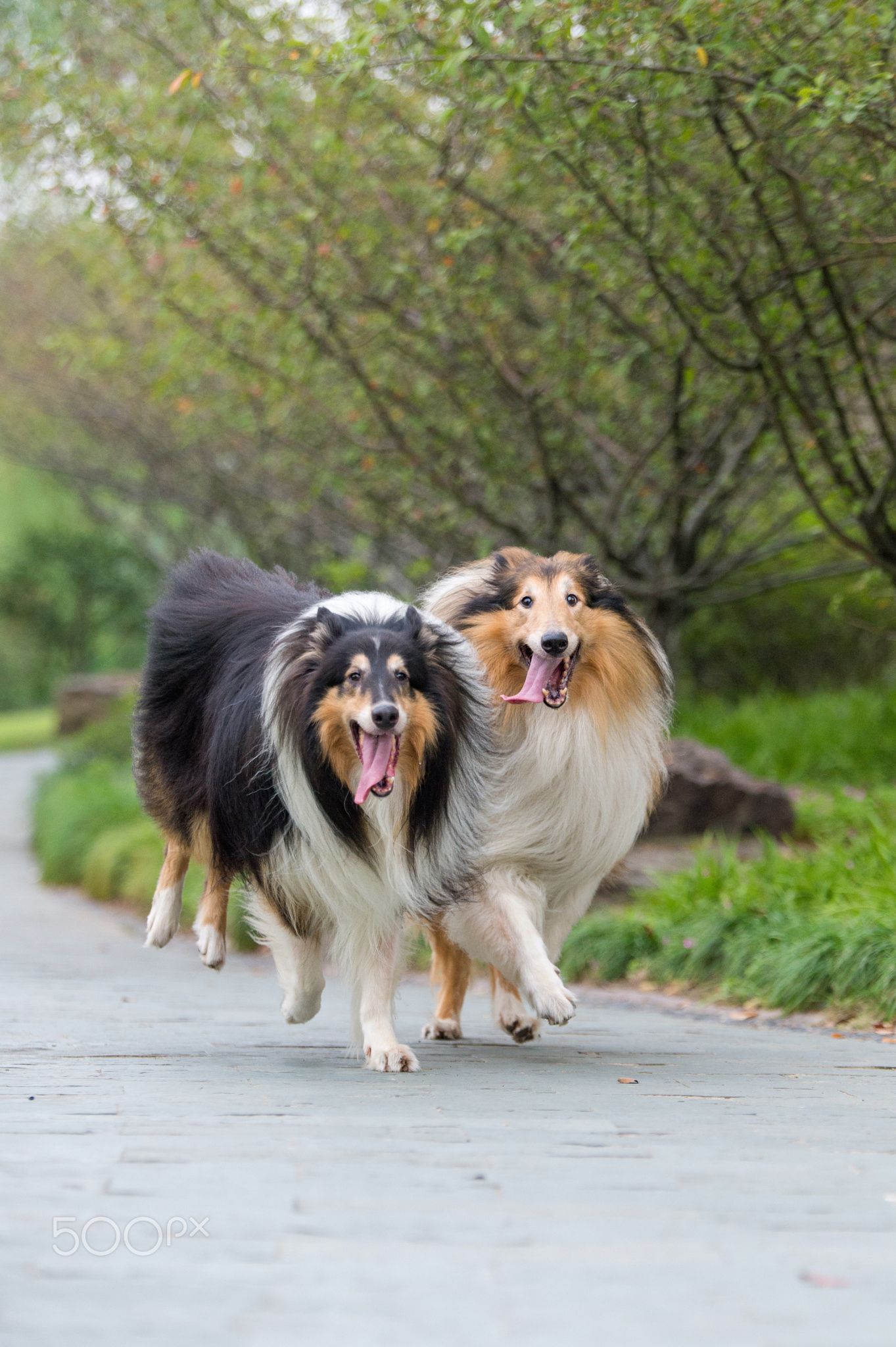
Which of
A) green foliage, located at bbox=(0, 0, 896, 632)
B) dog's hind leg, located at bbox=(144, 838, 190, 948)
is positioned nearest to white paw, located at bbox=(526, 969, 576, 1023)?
dog's hind leg, located at bbox=(144, 838, 190, 948)

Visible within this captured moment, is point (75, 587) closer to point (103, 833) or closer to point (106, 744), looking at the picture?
point (106, 744)

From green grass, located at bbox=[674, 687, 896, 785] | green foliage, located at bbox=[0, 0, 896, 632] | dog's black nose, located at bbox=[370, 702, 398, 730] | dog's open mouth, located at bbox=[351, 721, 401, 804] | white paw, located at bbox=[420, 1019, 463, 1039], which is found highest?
green foliage, located at bbox=[0, 0, 896, 632]

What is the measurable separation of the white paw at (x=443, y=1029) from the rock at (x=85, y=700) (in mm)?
16114

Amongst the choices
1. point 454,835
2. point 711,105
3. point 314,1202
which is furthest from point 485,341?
point 314,1202

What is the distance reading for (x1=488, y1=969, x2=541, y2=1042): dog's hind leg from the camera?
588 cm

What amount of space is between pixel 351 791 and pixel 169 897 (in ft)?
4.76

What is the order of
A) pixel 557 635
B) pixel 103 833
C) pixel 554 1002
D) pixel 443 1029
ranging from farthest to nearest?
pixel 103 833, pixel 443 1029, pixel 557 635, pixel 554 1002

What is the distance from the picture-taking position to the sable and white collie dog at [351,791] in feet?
16.1

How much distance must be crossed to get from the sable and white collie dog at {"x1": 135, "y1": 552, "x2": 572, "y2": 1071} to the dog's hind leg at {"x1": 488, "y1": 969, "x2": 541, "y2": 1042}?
1.62 ft

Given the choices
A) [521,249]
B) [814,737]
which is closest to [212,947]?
[521,249]

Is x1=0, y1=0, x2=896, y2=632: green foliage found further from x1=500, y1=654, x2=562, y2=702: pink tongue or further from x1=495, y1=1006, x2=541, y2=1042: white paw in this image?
x1=495, y1=1006, x2=541, y2=1042: white paw

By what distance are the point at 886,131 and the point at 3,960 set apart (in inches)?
248

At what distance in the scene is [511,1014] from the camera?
234 inches

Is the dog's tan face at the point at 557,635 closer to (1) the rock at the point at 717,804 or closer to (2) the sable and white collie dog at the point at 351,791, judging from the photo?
(2) the sable and white collie dog at the point at 351,791
